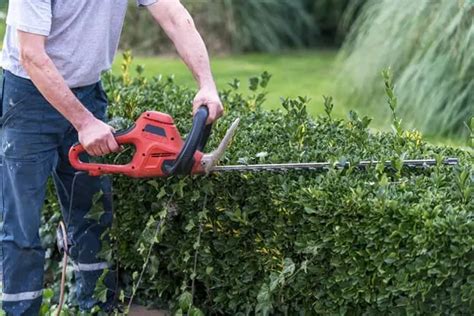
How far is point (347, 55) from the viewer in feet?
29.4

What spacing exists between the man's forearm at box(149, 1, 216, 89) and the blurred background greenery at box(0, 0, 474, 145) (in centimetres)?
194

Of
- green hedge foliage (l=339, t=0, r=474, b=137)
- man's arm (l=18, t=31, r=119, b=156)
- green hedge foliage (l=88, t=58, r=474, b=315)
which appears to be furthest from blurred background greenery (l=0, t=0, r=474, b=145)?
man's arm (l=18, t=31, r=119, b=156)

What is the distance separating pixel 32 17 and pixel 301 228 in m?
1.33

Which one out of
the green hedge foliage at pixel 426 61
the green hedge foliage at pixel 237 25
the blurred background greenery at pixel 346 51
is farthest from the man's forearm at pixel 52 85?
the green hedge foliage at pixel 237 25

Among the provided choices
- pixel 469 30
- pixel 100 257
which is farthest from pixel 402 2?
pixel 100 257

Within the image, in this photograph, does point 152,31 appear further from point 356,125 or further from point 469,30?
point 356,125

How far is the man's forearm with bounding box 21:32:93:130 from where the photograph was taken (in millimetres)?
3852

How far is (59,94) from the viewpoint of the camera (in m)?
3.87

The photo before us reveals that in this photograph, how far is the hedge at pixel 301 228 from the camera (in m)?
3.66

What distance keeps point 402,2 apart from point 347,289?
4115mm

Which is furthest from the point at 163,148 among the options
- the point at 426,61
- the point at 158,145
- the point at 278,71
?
the point at 278,71

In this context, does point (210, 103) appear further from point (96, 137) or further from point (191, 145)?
point (96, 137)

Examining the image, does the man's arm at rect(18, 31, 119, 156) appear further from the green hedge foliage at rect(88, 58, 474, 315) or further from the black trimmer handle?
the green hedge foliage at rect(88, 58, 474, 315)

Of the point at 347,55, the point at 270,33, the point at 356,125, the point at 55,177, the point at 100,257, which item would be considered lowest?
the point at 270,33
